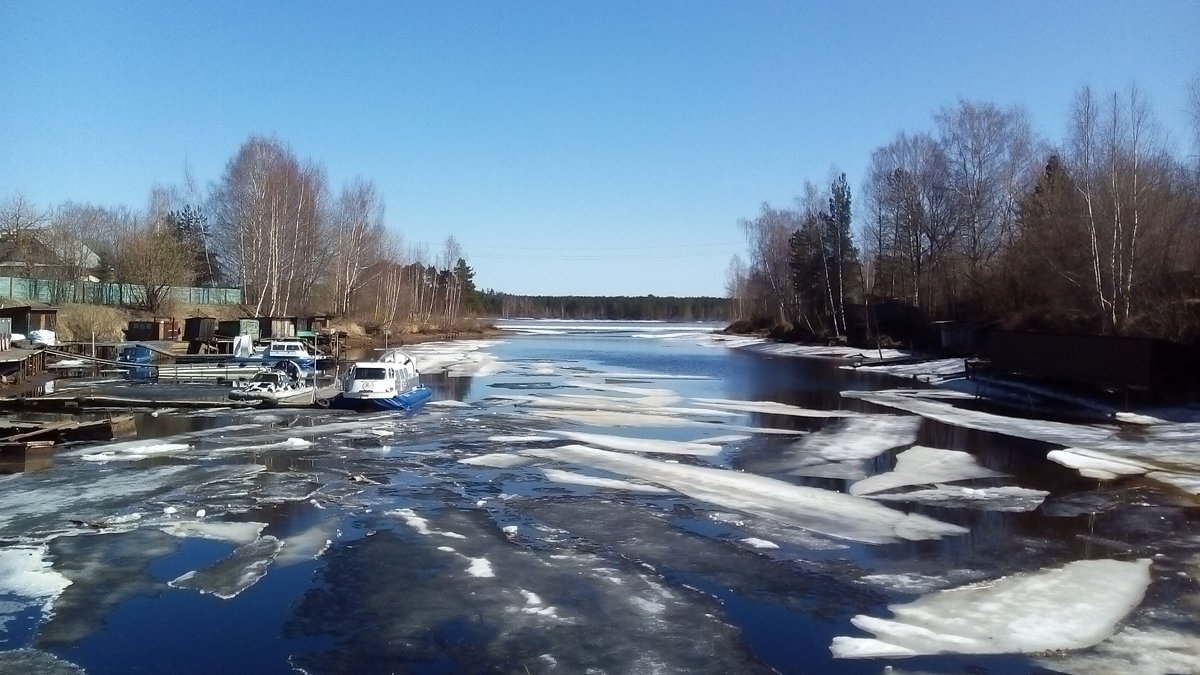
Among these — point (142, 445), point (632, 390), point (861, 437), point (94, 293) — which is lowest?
point (142, 445)

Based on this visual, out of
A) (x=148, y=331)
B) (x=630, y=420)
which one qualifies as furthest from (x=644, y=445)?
(x=148, y=331)

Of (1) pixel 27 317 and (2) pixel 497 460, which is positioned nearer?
(2) pixel 497 460

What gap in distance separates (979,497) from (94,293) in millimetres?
61348

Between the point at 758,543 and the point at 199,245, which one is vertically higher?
the point at 199,245

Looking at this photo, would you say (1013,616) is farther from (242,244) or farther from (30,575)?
(242,244)

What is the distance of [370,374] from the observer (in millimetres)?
28766

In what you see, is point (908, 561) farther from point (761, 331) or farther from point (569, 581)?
point (761, 331)

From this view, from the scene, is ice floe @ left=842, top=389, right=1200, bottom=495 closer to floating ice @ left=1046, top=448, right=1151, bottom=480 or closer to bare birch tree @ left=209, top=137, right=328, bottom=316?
floating ice @ left=1046, top=448, right=1151, bottom=480

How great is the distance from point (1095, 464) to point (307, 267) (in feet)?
199

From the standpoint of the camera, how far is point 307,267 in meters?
69.3

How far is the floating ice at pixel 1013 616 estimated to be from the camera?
8.32m

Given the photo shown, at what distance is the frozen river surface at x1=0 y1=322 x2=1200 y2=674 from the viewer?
8188mm

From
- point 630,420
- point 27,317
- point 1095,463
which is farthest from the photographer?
point 27,317

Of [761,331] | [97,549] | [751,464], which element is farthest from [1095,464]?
[761,331]
